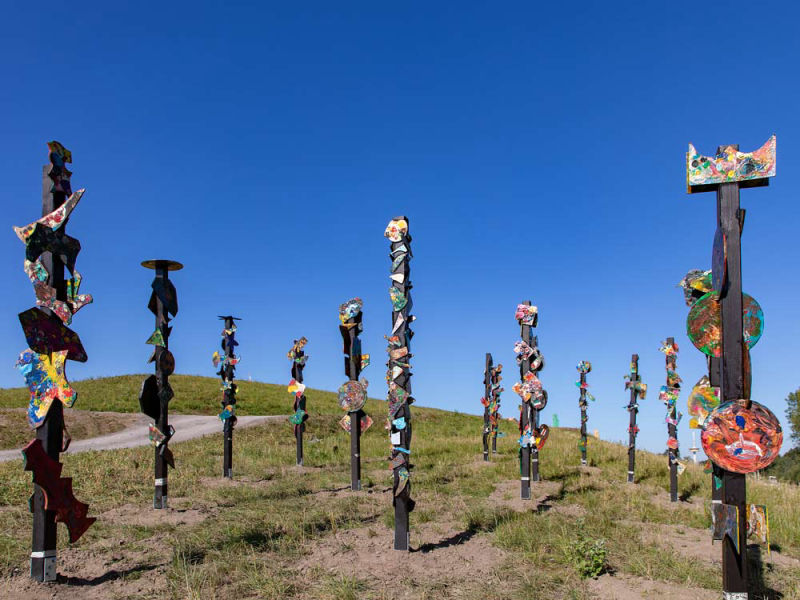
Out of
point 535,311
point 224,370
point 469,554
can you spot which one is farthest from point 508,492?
point 224,370

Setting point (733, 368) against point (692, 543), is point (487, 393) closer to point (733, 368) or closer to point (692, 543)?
point (692, 543)

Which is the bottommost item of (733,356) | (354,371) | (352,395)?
(352,395)

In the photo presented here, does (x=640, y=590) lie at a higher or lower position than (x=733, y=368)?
lower

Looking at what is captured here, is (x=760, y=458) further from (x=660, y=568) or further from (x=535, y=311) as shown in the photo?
(x=535, y=311)

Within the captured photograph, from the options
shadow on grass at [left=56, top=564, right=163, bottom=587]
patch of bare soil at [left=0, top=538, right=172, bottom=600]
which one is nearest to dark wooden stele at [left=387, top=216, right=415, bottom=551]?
patch of bare soil at [left=0, top=538, right=172, bottom=600]

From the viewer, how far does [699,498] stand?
11.8 metres

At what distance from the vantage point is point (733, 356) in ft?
14.9

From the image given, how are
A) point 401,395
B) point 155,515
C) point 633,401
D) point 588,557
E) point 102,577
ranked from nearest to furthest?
point 102,577 → point 588,557 → point 401,395 → point 155,515 → point 633,401

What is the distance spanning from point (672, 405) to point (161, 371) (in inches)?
400

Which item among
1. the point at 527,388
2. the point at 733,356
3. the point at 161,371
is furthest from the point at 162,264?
the point at 733,356

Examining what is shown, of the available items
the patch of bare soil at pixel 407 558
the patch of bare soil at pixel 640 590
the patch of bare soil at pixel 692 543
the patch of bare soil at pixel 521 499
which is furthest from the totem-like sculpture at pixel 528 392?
the patch of bare soil at pixel 640 590

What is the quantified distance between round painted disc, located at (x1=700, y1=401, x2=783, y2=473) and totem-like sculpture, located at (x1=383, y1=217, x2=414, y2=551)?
3.74 m

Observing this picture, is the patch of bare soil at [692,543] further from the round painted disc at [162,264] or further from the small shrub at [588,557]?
the round painted disc at [162,264]

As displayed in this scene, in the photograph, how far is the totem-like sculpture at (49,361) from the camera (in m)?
5.80
